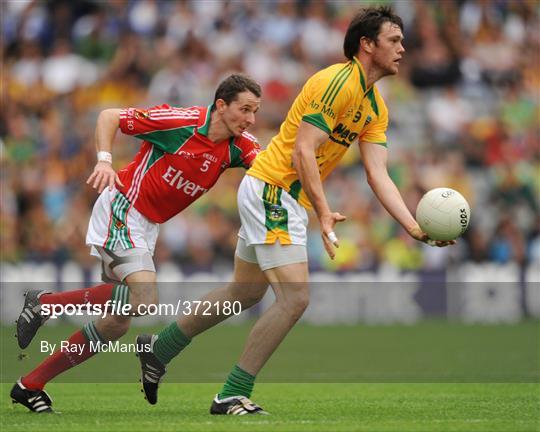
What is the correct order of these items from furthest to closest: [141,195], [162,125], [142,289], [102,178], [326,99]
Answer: [141,195] → [162,125] → [142,289] → [102,178] → [326,99]

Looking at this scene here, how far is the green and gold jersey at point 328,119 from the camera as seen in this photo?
26.5 ft

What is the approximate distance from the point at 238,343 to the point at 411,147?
7.74 m

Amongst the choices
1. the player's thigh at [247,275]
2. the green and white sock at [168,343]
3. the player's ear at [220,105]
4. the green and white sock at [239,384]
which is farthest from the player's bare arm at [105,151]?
the green and white sock at [239,384]

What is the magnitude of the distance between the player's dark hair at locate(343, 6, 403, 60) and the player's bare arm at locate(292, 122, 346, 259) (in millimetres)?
706

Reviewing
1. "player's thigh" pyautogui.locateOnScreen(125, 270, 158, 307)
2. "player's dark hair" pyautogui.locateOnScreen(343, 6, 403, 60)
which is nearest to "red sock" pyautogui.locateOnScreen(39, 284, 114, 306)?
"player's thigh" pyautogui.locateOnScreen(125, 270, 158, 307)

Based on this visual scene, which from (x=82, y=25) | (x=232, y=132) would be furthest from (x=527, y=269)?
(x=232, y=132)

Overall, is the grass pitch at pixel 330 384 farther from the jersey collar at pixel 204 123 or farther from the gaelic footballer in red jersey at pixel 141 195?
the jersey collar at pixel 204 123

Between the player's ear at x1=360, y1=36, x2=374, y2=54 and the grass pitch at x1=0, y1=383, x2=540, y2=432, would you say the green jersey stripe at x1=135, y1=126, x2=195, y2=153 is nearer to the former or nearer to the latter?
the player's ear at x1=360, y1=36, x2=374, y2=54

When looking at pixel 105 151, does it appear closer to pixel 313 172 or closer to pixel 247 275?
pixel 247 275

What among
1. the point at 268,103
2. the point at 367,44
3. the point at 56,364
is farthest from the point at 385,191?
the point at 268,103

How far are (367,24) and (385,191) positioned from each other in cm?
114

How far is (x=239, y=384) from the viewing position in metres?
8.25

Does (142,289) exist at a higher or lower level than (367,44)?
lower

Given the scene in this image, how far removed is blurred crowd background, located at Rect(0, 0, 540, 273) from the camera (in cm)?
2034
